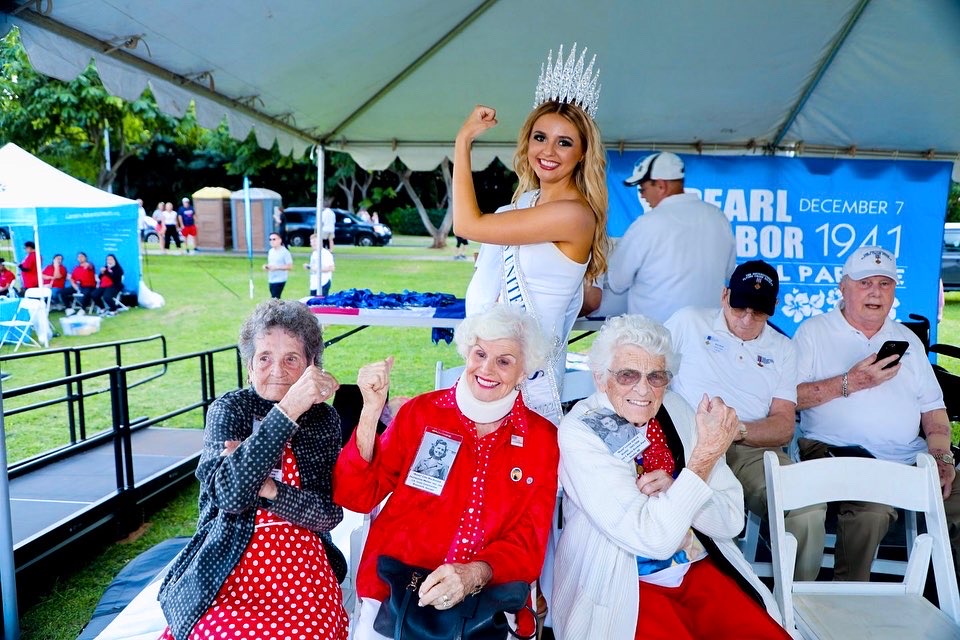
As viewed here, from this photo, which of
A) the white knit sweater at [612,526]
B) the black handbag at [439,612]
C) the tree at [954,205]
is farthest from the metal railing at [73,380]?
the tree at [954,205]

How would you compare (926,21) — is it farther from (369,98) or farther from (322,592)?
(322,592)

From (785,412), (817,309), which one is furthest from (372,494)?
(817,309)

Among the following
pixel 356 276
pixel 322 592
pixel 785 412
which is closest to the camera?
pixel 322 592

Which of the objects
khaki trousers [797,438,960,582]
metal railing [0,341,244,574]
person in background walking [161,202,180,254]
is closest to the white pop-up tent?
metal railing [0,341,244,574]

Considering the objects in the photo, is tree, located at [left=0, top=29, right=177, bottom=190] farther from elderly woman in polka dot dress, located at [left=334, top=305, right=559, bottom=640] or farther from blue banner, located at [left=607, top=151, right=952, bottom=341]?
elderly woman in polka dot dress, located at [left=334, top=305, right=559, bottom=640]

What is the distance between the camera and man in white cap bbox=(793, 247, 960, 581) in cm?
284

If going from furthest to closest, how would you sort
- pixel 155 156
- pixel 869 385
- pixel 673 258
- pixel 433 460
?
pixel 155 156 → pixel 673 258 → pixel 869 385 → pixel 433 460

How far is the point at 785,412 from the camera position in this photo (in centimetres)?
277

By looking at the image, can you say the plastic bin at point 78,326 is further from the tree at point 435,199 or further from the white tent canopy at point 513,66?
the tree at point 435,199

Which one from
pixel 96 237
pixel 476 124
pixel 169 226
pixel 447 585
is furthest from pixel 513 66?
pixel 169 226

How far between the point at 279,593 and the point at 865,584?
1.73m

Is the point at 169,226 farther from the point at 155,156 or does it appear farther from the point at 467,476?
the point at 467,476

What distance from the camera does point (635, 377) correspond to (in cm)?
193

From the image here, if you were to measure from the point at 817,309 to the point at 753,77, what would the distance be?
2.04 meters
